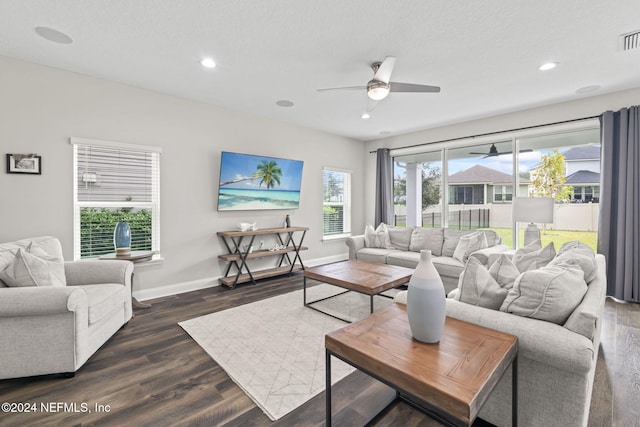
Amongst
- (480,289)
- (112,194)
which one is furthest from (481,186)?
(112,194)

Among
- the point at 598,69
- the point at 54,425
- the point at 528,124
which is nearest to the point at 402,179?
the point at 528,124

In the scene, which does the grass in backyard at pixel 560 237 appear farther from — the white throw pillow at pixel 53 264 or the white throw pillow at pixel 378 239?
the white throw pillow at pixel 53 264

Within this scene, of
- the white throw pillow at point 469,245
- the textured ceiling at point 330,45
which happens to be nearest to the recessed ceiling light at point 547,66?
the textured ceiling at point 330,45

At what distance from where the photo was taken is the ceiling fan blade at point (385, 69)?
100.0 inches

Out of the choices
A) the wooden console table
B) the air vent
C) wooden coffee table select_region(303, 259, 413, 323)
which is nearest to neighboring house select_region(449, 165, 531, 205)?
the air vent

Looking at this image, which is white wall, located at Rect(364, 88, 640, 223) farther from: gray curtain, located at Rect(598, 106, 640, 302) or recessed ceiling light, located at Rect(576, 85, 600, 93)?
recessed ceiling light, located at Rect(576, 85, 600, 93)

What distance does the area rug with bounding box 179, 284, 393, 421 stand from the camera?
190cm

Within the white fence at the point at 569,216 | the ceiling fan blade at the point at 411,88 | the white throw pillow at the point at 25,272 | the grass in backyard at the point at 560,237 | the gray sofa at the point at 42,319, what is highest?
the ceiling fan blade at the point at 411,88

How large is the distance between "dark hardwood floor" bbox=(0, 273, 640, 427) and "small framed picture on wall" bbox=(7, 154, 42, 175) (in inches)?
78.1

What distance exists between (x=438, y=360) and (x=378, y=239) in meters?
3.79

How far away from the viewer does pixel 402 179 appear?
6.34m

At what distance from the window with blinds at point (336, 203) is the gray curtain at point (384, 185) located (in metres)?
0.68

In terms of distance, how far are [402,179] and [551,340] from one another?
528 cm

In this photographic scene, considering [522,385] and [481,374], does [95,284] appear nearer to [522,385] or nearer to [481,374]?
[481,374]
